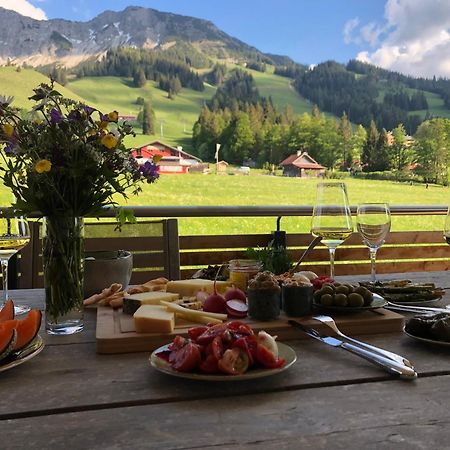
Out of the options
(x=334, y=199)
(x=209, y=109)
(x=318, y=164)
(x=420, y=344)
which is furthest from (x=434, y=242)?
(x=209, y=109)

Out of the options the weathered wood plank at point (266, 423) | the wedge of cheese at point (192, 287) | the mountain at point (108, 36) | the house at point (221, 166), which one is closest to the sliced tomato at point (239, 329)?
the weathered wood plank at point (266, 423)

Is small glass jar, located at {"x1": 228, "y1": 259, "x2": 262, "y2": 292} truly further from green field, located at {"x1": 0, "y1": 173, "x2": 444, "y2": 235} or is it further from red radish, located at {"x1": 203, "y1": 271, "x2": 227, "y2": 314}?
green field, located at {"x1": 0, "y1": 173, "x2": 444, "y2": 235}

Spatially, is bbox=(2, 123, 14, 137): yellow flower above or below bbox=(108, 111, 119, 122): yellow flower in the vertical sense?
below

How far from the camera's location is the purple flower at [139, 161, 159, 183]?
3.68 ft

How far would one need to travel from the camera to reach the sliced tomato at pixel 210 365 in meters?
0.72

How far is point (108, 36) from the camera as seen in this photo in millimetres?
40000

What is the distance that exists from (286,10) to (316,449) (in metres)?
58.1

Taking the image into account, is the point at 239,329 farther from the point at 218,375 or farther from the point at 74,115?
the point at 74,115

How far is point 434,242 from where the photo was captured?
3.41 m

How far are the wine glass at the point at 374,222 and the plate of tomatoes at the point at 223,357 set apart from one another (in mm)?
633

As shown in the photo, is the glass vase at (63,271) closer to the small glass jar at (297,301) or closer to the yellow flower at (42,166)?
the yellow flower at (42,166)

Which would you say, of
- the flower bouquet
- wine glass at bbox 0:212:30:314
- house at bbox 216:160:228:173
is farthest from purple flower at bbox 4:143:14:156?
house at bbox 216:160:228:173

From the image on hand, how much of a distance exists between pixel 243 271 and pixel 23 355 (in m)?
0.57

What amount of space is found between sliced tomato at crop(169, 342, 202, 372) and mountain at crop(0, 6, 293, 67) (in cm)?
3247
